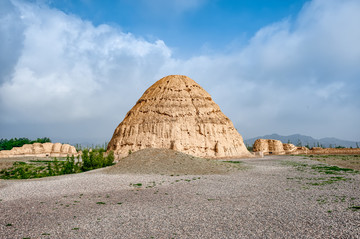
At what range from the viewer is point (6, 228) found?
24.7 ft

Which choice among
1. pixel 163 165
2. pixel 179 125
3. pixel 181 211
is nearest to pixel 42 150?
pixel 179 125

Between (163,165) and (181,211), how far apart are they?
13174mm

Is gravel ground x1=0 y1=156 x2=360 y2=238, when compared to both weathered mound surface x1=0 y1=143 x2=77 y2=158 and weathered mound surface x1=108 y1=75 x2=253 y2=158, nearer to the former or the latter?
weathered mound surface x1=108 y1=75 x2=253 y2=158

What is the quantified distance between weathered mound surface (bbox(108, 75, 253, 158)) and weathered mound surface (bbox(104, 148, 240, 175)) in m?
20.9

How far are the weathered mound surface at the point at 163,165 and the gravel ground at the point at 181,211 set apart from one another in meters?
6.25

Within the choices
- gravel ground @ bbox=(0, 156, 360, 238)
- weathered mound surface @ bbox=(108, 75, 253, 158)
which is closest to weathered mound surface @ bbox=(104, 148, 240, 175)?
gravel ground @ bbox=(0, 156, 360, 238)

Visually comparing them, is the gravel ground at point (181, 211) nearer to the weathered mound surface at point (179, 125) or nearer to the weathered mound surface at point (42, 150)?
the weathered mound surface at point (179, 125)

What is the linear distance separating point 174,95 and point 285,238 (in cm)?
4932

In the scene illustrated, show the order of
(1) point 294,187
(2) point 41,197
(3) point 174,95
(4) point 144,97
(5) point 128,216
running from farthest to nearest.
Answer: (4) point 144,97
(3) point 174,95
(1) point 294,187
(2) point 41,197
(5) point 128,216

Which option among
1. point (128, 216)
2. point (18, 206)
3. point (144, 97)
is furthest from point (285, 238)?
point (144, 97)

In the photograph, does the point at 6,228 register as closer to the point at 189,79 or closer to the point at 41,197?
the point at 41,197

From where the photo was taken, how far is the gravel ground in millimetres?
6895

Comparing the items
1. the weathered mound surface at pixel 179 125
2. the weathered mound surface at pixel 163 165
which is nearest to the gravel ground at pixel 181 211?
the weathered mound surface at pixel 163 165

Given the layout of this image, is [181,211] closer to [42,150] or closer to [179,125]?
[179,125]
